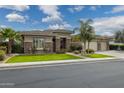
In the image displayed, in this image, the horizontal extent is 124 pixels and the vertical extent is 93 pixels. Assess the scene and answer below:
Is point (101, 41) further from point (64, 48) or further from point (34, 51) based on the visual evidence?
point (34, 51)

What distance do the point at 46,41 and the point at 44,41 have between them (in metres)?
0.35

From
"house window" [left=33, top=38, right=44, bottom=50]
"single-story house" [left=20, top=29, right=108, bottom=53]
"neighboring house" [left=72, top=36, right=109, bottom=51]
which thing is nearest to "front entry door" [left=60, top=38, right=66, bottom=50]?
"single-story house" [left=20, top=29, right=108, bottom=53]

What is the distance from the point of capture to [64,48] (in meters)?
30.6

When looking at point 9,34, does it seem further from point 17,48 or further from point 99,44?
point 99,44

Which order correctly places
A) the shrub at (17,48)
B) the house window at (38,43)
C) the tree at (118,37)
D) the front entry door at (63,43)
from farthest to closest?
the tree at (118,37) < the front entry door at (63,43) < the house window at (38,43) < the shrub at (17,48)

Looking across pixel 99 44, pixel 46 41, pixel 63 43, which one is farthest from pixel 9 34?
pixel 99 44

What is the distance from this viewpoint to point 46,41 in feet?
90.9

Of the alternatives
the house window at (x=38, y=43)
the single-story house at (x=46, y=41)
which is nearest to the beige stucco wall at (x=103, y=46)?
the single-story house at (x=46, y=41)

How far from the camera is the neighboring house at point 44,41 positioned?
2650 centimetres

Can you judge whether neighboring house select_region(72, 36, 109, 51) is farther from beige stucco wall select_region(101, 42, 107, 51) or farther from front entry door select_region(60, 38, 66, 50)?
front entry door select_region(60, 38, 66, 50)

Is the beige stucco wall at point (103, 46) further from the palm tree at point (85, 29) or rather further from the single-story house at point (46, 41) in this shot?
→ the palm tree at point (85, 29)

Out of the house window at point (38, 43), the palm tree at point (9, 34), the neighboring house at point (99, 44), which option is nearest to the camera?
the palm tree at point (9, 34)

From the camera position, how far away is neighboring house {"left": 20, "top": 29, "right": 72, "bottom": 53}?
2650cm

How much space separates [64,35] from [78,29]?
15.4 ft
